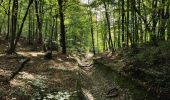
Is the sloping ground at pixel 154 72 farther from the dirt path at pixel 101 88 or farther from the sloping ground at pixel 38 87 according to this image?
the sloping ground at pixel 38 87

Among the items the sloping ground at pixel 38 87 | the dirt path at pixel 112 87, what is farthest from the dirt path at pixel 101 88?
the sloping ground at pixel 38 87

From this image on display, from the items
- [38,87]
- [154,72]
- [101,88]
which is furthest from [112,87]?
[38,87]

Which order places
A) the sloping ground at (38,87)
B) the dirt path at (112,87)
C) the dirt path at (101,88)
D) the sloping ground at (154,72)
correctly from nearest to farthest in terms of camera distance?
the sloping ground at (38,87) → the sloping ground at (154,72) → the dirt path at (112,87) → the dirt path at (101,88)

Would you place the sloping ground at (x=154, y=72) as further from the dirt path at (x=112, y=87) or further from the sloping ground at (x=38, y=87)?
the sloping ground at (x=38, y=87)

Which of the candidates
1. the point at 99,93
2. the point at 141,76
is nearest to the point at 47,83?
the point at 99,93

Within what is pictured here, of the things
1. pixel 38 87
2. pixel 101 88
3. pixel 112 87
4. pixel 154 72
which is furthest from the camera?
pixel 101 88

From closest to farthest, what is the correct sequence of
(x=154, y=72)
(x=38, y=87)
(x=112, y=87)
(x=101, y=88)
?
(x=38, y=87) → (x=154, y=72) → (x=112, y=87) → (x=101, y=88)

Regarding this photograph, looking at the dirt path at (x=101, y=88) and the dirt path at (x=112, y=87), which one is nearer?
the dirt path at (x=112, y=87)

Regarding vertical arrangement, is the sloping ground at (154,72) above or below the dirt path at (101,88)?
above

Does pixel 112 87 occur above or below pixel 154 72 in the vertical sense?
below

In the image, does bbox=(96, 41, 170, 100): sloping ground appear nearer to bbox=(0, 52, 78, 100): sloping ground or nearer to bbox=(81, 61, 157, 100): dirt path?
bbox=(81, 61, 157, 100): dirt path

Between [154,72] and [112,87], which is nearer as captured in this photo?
[154,72]

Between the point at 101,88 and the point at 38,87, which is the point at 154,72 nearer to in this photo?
the point at 101,88

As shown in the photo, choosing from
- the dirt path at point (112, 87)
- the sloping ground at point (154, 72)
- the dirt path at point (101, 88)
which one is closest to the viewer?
the sloping ground at point (154, 72)
